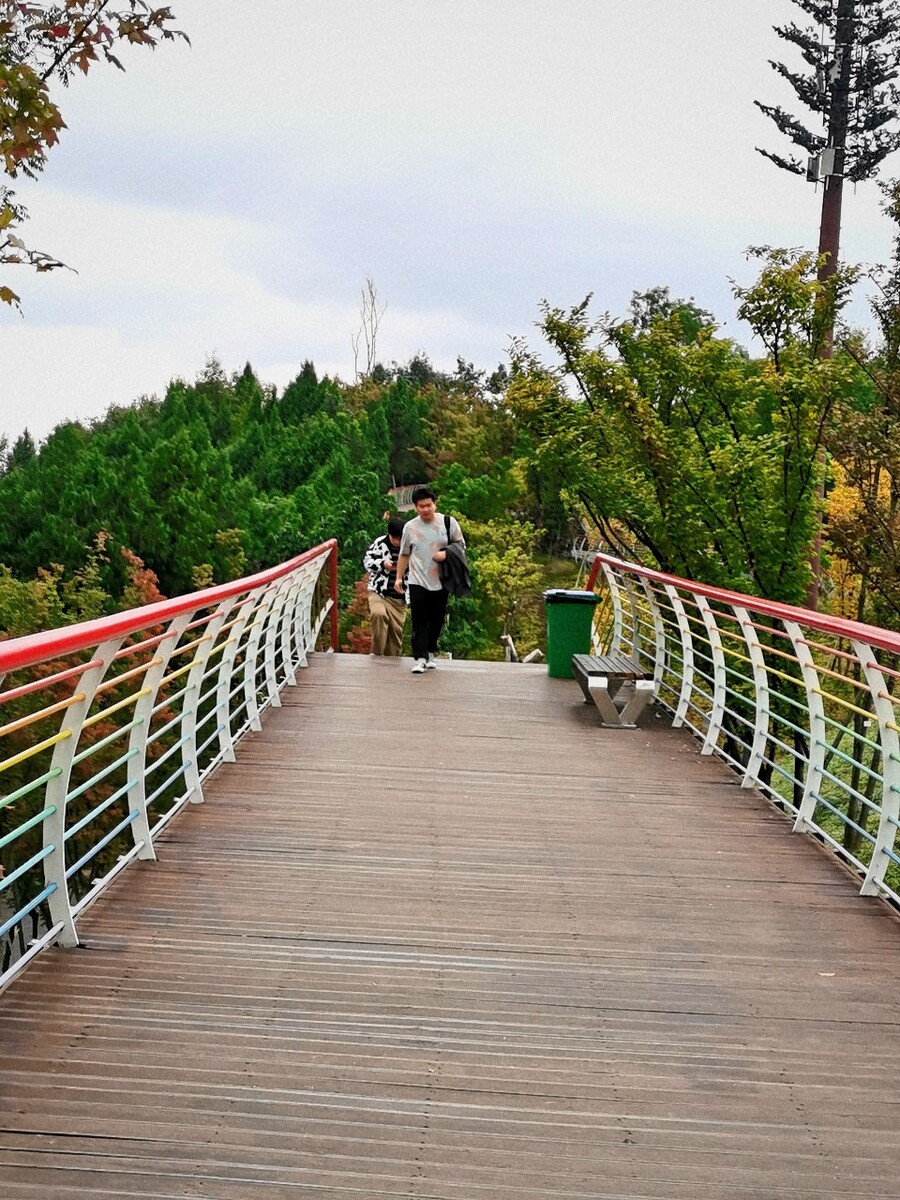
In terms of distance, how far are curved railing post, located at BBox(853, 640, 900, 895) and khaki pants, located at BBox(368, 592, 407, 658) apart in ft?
26.2

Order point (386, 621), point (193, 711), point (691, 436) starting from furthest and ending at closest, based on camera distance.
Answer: point (691, 436)
point (386, 621)
point (193, 711)

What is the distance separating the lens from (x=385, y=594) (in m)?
13.3

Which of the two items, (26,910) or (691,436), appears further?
(691,436)

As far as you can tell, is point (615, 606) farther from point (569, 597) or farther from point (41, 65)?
point (41, 65)

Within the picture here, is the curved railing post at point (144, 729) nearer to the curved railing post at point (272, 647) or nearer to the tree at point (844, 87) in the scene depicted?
the curved railing post at point (272, 647)

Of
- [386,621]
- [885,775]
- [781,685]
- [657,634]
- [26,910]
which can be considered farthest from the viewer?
[781,685]

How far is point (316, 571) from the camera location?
12898 millimetres

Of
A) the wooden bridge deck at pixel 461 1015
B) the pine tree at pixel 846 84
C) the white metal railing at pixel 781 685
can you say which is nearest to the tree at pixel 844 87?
the pine tree at pixel 846 84

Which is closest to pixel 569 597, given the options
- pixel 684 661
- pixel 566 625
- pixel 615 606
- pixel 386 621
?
pixel 566 625

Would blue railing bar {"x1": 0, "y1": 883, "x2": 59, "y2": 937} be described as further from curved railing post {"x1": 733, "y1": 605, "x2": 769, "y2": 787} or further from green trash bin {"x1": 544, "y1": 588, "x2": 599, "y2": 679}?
green trash bin {"x1": 544, "y1": 588, "x2": 599, "y2": 679}

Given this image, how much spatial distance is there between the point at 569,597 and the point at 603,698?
2.27m

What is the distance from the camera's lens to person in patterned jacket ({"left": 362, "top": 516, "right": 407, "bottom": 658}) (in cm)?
1298

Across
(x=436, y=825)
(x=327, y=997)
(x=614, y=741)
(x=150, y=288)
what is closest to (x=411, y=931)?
(x=327, y=997)

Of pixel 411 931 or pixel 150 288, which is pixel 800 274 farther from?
pixel 150 288
